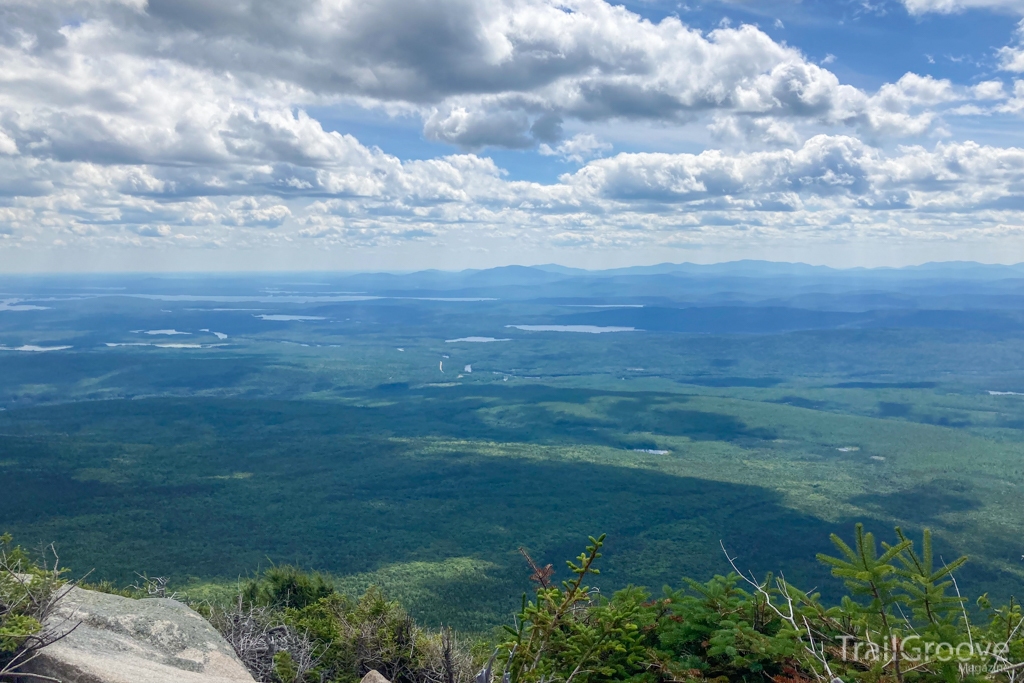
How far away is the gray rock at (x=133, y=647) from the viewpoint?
785cm

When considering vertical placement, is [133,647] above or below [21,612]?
below

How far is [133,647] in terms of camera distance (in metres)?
10.3

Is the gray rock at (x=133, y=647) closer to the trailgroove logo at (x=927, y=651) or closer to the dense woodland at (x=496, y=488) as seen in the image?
the dense woodland at (x=496, y=488)

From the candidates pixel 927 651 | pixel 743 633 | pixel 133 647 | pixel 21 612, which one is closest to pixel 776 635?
pixel 743 633

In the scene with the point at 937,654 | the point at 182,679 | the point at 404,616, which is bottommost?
the point at 404,616

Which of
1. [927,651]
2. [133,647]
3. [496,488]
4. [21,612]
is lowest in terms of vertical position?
[496,488]

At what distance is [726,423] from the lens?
141 meters

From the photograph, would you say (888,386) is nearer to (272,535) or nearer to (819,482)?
(819,482)

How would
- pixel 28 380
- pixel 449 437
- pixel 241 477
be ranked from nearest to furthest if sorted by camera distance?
pixel 241 477 < pixel 449 437 < pixel 28 380

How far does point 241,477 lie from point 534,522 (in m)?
43.5

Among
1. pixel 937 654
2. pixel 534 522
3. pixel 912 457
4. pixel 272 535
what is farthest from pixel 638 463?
pixel 937 654

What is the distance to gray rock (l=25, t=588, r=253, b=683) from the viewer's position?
785cm

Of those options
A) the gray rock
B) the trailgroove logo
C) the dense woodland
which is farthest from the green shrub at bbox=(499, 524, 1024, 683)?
the gray rock

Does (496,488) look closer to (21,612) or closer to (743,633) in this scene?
(21,612)
